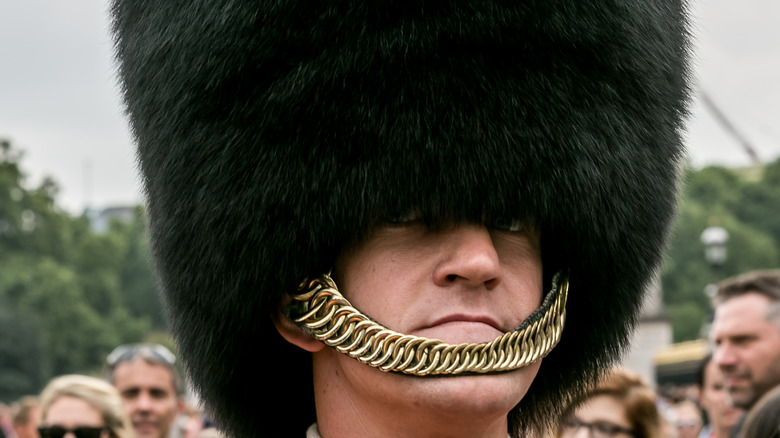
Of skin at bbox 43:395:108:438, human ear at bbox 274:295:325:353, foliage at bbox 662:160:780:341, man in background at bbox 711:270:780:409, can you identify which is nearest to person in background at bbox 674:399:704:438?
man in background at bbox 711:270:780:409

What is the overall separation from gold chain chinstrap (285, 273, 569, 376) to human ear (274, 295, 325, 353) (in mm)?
28

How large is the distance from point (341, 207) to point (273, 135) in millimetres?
237

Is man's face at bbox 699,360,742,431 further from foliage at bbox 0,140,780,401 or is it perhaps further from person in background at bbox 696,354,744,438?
foliage at bbox 0,140,780,401

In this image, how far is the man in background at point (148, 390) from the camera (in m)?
6.17

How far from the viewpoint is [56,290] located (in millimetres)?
61156

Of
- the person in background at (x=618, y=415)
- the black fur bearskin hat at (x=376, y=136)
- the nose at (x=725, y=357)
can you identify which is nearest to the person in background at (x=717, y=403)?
the nose at (x=725, y=357)

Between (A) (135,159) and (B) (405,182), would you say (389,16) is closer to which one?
(B) (405,182)

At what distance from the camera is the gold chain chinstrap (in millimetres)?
2486

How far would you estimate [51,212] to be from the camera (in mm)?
66312

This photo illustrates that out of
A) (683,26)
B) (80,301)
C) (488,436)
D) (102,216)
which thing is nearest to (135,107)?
(488,436)

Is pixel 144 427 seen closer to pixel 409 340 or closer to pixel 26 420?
pixel 26 420

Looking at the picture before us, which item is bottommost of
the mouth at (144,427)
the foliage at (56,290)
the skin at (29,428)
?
the mouth at (144,427)

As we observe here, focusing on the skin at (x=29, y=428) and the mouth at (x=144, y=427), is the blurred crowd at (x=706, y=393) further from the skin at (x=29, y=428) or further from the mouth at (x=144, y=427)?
the skin at (x=29, y=428)

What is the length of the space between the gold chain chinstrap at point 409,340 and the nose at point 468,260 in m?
0.13
